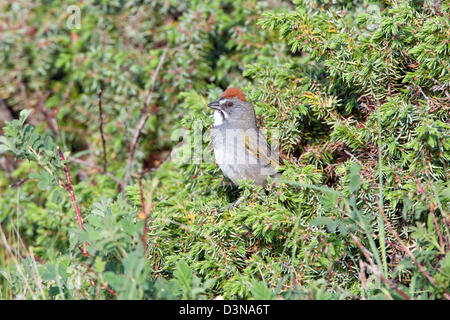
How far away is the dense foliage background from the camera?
99.5 inches

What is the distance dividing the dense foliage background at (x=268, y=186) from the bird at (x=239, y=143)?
13cm

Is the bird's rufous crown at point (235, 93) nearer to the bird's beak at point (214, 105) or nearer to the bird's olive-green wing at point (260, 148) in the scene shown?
the bird's beak at point (214, 105)

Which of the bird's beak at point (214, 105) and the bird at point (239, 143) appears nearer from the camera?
the bird at point (239, 143)

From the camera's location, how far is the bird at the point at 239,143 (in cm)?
371

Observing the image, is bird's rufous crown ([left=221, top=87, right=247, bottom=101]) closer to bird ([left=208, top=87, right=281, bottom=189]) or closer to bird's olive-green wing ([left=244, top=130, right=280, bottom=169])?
bird ([left=208, top=87, right=281, bottom=189])

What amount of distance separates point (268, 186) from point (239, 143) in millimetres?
675

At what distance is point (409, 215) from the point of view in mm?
2855

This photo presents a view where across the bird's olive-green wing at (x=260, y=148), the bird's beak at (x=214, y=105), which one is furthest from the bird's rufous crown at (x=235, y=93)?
the bird's olive-green wing at (x=260, y=148)

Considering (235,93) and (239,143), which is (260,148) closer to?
(239,143)

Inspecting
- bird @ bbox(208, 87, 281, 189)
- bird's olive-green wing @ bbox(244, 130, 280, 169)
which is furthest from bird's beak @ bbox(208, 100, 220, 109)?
bird's olive-green wing @ bbox(244, 130, 280, 169)

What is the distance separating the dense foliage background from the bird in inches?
5.1

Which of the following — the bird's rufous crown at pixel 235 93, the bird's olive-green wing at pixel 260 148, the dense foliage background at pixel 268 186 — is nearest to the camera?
the dense foliage background at pixel 268 186

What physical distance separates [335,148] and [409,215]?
2.70 feet

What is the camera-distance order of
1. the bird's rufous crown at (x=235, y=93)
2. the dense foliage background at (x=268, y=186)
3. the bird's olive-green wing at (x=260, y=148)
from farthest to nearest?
the bird's rufous crown at (x=235, y=93)
the bird's olive-green wing at (x=260, y=148)
the dense foliage background at (x=268, y=186)
